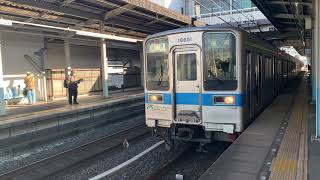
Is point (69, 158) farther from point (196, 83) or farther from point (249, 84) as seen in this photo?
point (249, 84)

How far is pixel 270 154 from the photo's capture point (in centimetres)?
570

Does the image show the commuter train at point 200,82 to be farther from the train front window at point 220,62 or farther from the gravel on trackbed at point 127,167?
the gravel on trackbed at point 127,167

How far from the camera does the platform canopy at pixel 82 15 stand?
12.3 meters

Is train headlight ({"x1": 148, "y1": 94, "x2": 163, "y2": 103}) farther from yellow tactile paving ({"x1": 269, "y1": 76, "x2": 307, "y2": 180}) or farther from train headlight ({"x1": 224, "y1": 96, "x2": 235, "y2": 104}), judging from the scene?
yellow tactile paving ({"x1": 269, "y1": 76, "x2": 307, "y2": 180})

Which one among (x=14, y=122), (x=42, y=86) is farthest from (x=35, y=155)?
(x=42, y=86)

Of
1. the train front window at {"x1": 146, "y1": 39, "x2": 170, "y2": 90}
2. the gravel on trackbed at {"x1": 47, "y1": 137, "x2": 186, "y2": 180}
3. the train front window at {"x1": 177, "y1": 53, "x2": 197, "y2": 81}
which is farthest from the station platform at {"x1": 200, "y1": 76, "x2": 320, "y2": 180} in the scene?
the train front window at {"x1": 146, "y1": 39, "x2": 170, "y2": 90}

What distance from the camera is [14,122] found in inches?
390

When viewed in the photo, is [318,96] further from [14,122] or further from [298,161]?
[14,122]

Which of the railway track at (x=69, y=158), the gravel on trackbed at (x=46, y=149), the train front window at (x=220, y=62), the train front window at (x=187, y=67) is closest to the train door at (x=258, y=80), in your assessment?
the train front window at (x=220, y=62)

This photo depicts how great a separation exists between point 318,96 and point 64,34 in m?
10.8

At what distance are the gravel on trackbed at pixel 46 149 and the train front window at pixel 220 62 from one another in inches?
188

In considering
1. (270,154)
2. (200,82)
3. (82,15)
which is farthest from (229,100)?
(82,15)

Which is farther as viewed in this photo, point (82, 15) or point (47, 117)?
point (82, 15)

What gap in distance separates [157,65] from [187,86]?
90 centimetres
